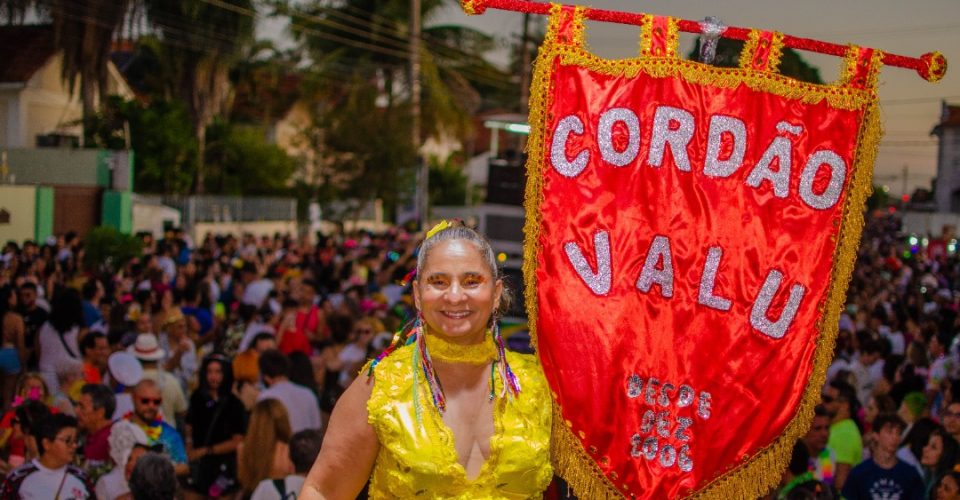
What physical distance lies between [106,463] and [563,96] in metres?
3.84

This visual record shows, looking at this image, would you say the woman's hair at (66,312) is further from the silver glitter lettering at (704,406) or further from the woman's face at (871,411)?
the silver glitter lettering at (704,406)

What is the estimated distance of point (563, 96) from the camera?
12.8 ft

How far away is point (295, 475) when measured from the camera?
221 inches

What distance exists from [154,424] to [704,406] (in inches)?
157

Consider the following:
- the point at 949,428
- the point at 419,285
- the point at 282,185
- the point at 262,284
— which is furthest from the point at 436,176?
the point at 419,285

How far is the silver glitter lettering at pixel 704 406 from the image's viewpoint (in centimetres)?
380

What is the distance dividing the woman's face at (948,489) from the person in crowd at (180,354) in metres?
5.71

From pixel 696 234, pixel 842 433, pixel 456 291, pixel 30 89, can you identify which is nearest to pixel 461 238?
pixel 456 291

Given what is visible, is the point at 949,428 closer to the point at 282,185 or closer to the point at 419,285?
the point at 419,285

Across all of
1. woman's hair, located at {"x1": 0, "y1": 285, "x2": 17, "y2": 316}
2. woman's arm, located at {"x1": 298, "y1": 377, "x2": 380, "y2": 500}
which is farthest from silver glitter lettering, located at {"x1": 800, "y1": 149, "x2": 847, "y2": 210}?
woman's hair, located at {"x1": 0, "y1": 285, "x2": 17, "y2": 316}

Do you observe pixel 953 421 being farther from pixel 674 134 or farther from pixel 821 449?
pixel 674 134

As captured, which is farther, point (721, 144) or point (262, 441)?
point (262, 441)

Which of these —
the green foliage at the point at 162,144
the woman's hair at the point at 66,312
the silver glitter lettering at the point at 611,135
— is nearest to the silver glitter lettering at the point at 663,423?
the silver glitter lettering at the point at 611,135

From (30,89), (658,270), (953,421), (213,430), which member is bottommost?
(213,430)
